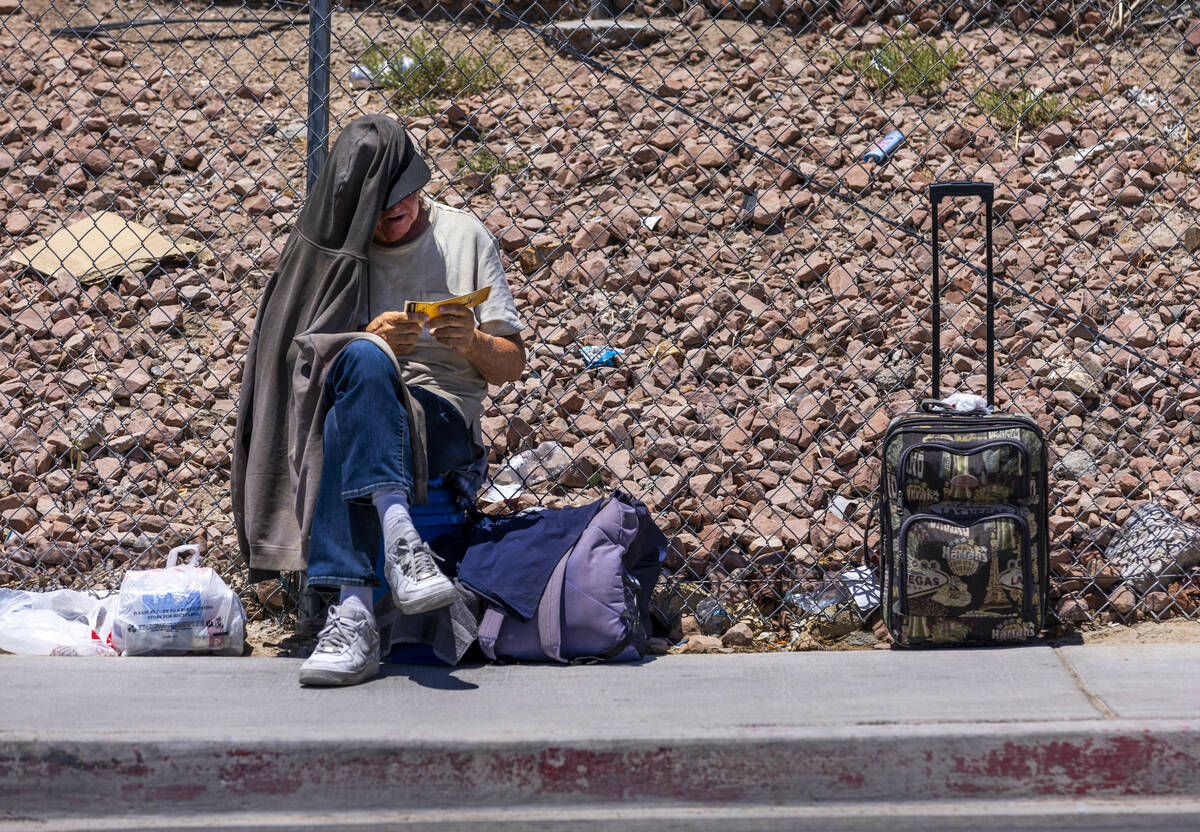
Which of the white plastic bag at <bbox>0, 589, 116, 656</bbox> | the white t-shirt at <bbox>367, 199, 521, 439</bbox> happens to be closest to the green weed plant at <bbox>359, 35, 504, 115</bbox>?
the white t-shirt at <bbox>367, 199, 521, 439</bbox>

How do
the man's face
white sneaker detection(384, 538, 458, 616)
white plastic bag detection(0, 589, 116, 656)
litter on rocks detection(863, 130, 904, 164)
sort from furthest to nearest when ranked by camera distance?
litter on rocks detection(863, 130, 904, 164) < white plastic bag detection(0, 589, 116, 656) < the man's face < white sneaker detection(384, 538, 458, 616)

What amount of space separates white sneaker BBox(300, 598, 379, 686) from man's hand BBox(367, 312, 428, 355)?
753 mm

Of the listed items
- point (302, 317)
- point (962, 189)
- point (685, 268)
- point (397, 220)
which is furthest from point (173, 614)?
point (685, 268)

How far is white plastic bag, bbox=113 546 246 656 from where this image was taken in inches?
148

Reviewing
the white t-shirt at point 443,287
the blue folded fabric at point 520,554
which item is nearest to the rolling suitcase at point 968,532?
the blue folded fabric at point 520,554

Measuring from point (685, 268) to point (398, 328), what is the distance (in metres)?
2.59

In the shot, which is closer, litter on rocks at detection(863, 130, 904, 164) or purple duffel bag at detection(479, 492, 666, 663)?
purple duffel bag at detection(479, 492, 666, 663)

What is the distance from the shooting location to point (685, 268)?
5.96 metres

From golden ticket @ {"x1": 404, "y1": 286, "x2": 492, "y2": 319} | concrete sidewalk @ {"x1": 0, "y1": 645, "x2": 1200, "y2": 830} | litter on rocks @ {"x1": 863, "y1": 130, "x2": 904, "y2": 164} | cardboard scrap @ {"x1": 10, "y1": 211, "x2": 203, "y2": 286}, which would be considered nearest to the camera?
concrete sidewalk @ {"x1": 0, "y1": 645, "x2": 1200, "y2": 830}

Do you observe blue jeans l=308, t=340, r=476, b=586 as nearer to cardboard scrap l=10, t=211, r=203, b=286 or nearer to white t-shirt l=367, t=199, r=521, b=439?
white t-shirt l=367, t=199, r=521, b=439

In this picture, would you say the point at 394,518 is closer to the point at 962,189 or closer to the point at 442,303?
the point at 442,303

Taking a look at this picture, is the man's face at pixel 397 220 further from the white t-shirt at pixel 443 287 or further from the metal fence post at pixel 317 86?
the metal fence post at pixel 317 86

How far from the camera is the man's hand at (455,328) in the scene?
3.60m

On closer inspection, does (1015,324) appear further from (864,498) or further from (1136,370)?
(864,498)
